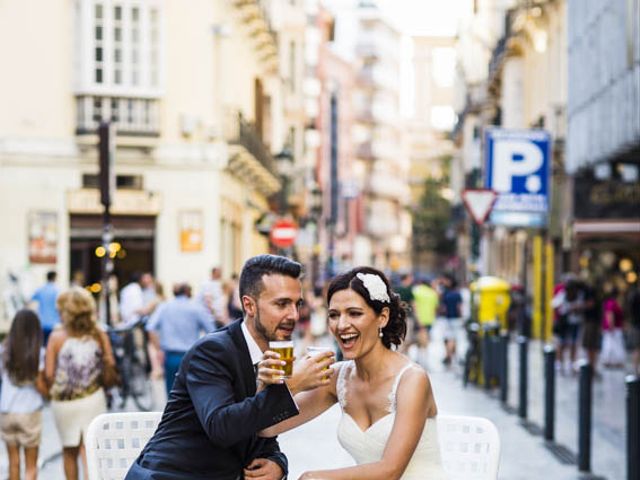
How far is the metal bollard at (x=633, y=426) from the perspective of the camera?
10062mm

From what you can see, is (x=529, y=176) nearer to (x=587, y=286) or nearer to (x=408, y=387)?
(x=587, y=286)

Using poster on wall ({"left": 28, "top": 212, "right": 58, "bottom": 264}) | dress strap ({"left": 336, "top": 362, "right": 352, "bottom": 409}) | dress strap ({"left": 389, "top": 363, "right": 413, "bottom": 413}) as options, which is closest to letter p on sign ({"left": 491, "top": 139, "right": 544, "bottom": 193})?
poster on wall ({"left": 28, "top": 212, "right": 58, "bottom": 264})

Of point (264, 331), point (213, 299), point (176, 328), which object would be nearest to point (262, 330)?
point (264, 331)

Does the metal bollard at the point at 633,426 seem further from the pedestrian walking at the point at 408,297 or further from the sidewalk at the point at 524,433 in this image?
the pedestrian walking at the point at 408,297

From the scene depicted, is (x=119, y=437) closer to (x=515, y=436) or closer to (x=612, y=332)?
(x=515, y=436)

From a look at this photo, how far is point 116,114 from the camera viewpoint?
29719 millimetres

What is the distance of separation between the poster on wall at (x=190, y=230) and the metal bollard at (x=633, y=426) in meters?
21.4

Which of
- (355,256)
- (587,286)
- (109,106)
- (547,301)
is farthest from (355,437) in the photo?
(355,256)

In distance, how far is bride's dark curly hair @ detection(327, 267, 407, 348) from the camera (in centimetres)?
536

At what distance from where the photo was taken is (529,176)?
20.8 m

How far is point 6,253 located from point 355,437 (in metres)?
24.9

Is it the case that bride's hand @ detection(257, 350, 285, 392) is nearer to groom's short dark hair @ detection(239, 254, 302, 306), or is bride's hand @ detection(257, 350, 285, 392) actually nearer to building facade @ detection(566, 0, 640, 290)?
groom's short dark hair @ detection(239, 254, 302, 306)


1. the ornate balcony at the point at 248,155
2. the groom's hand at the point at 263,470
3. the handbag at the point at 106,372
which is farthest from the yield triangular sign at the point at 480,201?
the groom's hand at the point at 263,470

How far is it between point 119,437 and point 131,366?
1167 centimetres
